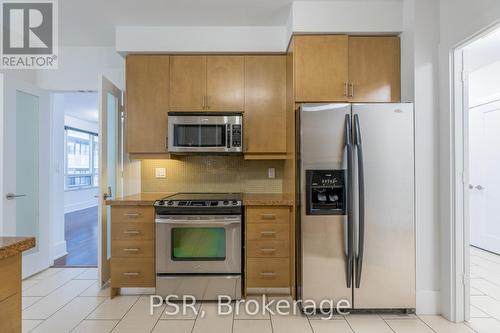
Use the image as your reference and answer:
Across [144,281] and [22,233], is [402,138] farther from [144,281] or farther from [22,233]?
[22,233]

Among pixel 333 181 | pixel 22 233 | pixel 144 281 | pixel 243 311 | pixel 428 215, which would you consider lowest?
pixel 243 311

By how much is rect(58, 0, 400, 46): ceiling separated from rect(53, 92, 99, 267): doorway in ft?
4.00

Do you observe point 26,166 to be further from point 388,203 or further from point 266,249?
point 388,203

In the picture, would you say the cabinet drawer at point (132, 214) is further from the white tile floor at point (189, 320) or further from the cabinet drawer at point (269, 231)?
the cabinet drawer at point (269, 231)

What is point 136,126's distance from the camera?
301 cm

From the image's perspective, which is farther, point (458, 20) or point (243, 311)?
point (243, 311)

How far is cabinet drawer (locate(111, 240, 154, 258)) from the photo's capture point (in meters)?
2.68

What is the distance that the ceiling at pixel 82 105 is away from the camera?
5.68m

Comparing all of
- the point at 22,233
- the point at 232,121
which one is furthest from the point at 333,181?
the point at 22,233

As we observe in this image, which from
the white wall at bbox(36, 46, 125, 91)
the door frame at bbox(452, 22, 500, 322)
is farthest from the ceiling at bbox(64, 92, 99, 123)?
the door frame at bbox(452, 22, 500, 322)

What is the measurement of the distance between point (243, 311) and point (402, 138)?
1.93 meters

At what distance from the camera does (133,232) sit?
2.69m

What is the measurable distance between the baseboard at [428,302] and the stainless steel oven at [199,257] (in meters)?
1.51

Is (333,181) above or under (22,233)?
above
